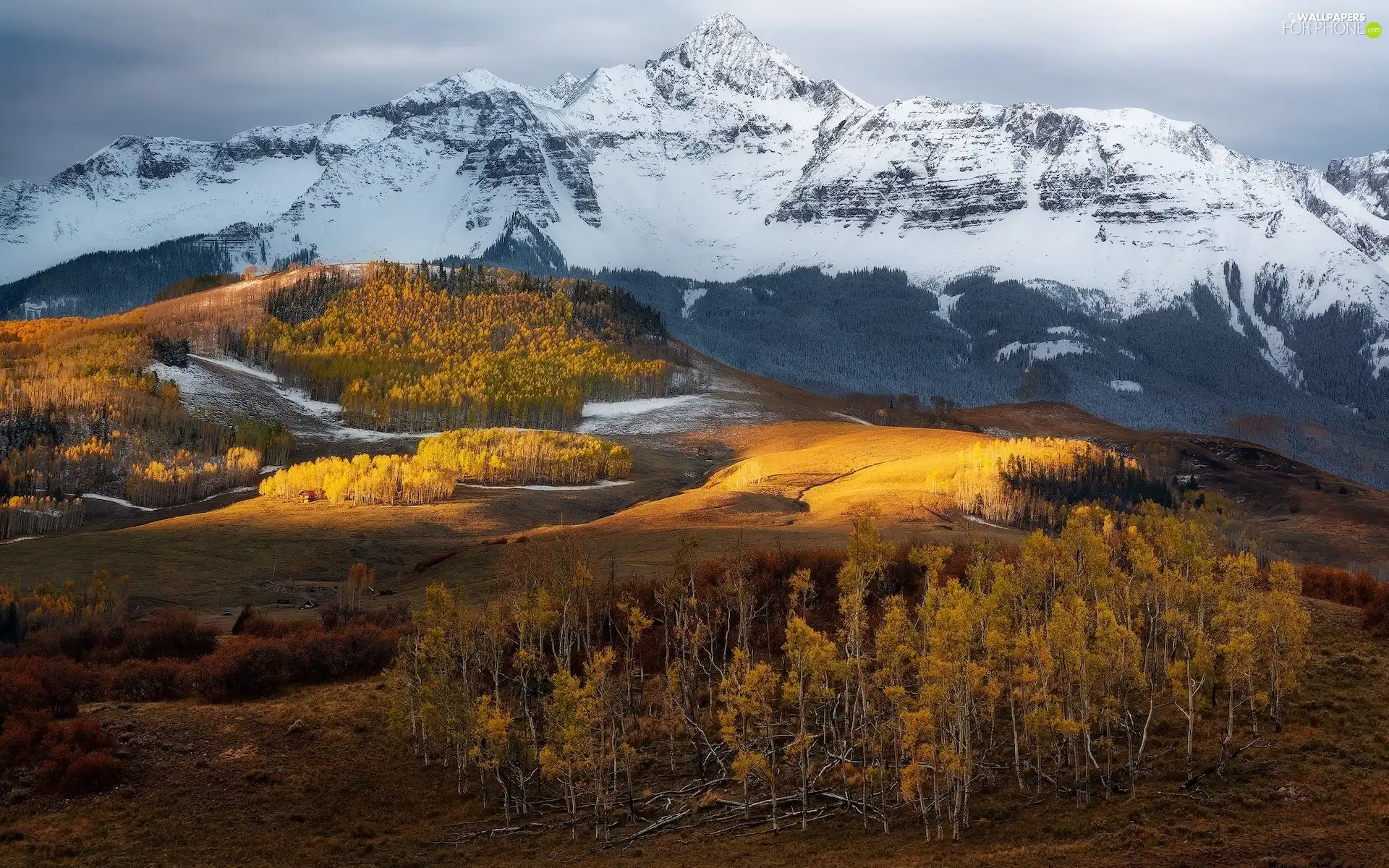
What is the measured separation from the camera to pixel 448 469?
18125 centimetres

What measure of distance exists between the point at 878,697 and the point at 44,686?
40283mm

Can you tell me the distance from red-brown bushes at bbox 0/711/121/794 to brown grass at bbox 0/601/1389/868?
789 mm

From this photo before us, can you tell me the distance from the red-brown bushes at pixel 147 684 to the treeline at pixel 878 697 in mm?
11372

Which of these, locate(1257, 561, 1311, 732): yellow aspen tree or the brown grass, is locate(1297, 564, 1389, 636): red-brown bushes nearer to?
the brown grass

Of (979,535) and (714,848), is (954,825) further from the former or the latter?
(979,535)

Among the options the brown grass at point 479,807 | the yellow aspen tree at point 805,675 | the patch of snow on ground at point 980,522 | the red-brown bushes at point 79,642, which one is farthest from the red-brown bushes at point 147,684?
the patch of snow on ground at point 980,522

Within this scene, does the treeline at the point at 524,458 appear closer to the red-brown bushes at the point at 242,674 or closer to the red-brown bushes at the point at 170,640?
the red-brown bushes at the point at 170,640

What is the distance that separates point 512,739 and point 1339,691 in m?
33.4

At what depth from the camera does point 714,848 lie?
42.7 meters

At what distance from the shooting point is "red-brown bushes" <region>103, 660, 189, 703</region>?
63.2m

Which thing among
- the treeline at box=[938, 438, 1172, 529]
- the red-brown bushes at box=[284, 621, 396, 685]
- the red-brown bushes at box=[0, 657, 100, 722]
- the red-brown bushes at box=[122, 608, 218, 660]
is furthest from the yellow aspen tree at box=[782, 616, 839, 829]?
the treeline at box=[938, 438, 1172, 529]

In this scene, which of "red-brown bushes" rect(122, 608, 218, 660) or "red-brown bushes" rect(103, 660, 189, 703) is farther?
"red-brown bushes" rect(122, 608, 218, 660)

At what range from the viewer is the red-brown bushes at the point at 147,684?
63.2 meters

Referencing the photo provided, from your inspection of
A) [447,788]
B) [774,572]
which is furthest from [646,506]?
[447,788]
